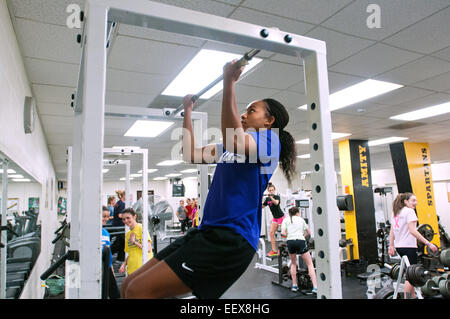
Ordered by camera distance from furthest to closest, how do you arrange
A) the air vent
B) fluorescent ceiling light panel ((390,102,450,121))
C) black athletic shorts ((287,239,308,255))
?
the air vent, fluorescent ceiling light panel ((390,102,450,121)), black athletic shorts ((287,239,308,255))

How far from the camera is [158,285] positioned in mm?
941

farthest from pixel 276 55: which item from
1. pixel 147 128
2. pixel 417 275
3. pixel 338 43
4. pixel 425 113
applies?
pixel 425 113

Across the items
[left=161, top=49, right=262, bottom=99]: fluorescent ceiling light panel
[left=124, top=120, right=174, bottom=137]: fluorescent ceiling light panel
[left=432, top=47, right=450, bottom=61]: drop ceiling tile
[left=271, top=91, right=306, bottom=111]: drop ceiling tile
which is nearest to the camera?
[left=161, top=49, right=262, bottom=99]: fluorescent ceiling light panel

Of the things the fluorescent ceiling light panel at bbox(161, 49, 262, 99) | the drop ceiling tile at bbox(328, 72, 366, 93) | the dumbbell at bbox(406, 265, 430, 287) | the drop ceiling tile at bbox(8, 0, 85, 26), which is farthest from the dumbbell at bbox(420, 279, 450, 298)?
the drop ceiling tile at bbox(8, 0, 85, 26)

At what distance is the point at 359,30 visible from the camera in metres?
2.53

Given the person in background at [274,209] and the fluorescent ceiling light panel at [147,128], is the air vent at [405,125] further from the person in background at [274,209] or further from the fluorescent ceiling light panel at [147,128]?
the fluorescent ceiling light panel at [147,128]

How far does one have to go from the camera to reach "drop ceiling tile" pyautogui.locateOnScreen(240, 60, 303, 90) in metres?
3.19

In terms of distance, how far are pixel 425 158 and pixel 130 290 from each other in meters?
8.83

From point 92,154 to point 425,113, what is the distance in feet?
19.5

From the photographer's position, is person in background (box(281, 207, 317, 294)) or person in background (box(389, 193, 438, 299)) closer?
person in background (box(389, 193, 438, 299))

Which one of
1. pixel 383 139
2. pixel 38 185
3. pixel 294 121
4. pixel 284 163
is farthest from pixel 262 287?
pixel 383 139

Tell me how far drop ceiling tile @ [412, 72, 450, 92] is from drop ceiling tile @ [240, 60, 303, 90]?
1.65 m

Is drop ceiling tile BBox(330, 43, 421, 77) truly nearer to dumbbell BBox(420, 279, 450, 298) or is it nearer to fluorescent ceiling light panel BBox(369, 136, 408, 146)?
dumbbell BBox(420, 279, 450, 298)
